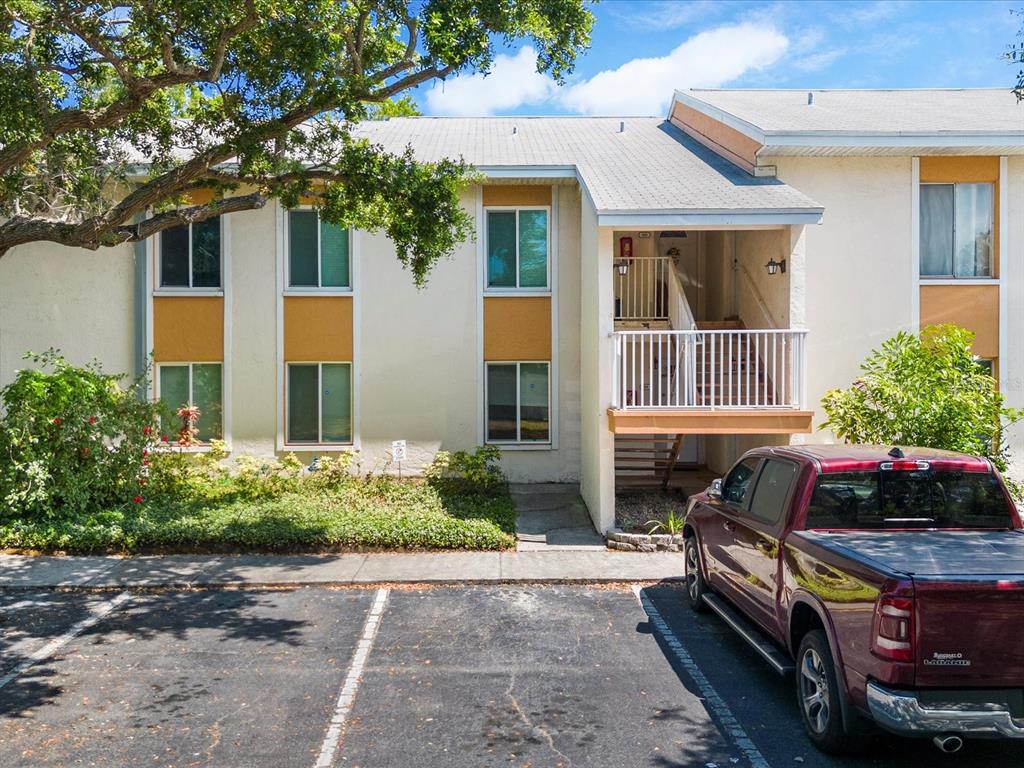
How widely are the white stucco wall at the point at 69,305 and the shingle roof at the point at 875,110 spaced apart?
11.0 meters

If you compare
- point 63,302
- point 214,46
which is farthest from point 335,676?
point 63,302

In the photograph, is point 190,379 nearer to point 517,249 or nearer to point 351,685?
point 517,249

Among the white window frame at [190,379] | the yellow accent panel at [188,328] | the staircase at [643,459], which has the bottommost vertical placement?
the staircase at [643,459]

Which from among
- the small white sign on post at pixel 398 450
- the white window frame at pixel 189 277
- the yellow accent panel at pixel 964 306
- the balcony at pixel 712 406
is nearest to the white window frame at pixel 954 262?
the yellow accent panel at pixel 964 306

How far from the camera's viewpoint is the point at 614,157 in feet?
48.1

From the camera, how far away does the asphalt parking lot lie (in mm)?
5082

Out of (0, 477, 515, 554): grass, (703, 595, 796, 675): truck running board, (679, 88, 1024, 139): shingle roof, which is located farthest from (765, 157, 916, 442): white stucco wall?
(703, 595, 796, 675): truck running board

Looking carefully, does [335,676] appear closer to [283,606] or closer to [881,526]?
[283,606]

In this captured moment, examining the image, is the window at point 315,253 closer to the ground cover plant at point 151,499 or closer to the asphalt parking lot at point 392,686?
the ground cover plant at point 151,499

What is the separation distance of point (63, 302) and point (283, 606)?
877cm

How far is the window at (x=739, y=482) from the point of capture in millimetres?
6934

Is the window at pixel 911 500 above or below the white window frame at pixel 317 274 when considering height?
below

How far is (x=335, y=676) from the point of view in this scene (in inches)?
250

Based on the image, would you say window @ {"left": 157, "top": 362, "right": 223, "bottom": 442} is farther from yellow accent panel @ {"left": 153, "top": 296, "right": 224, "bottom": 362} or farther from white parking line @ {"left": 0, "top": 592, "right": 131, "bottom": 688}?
white parking line @ {"left": 0, "top": 592, "right": 131, "bottom": 688}
